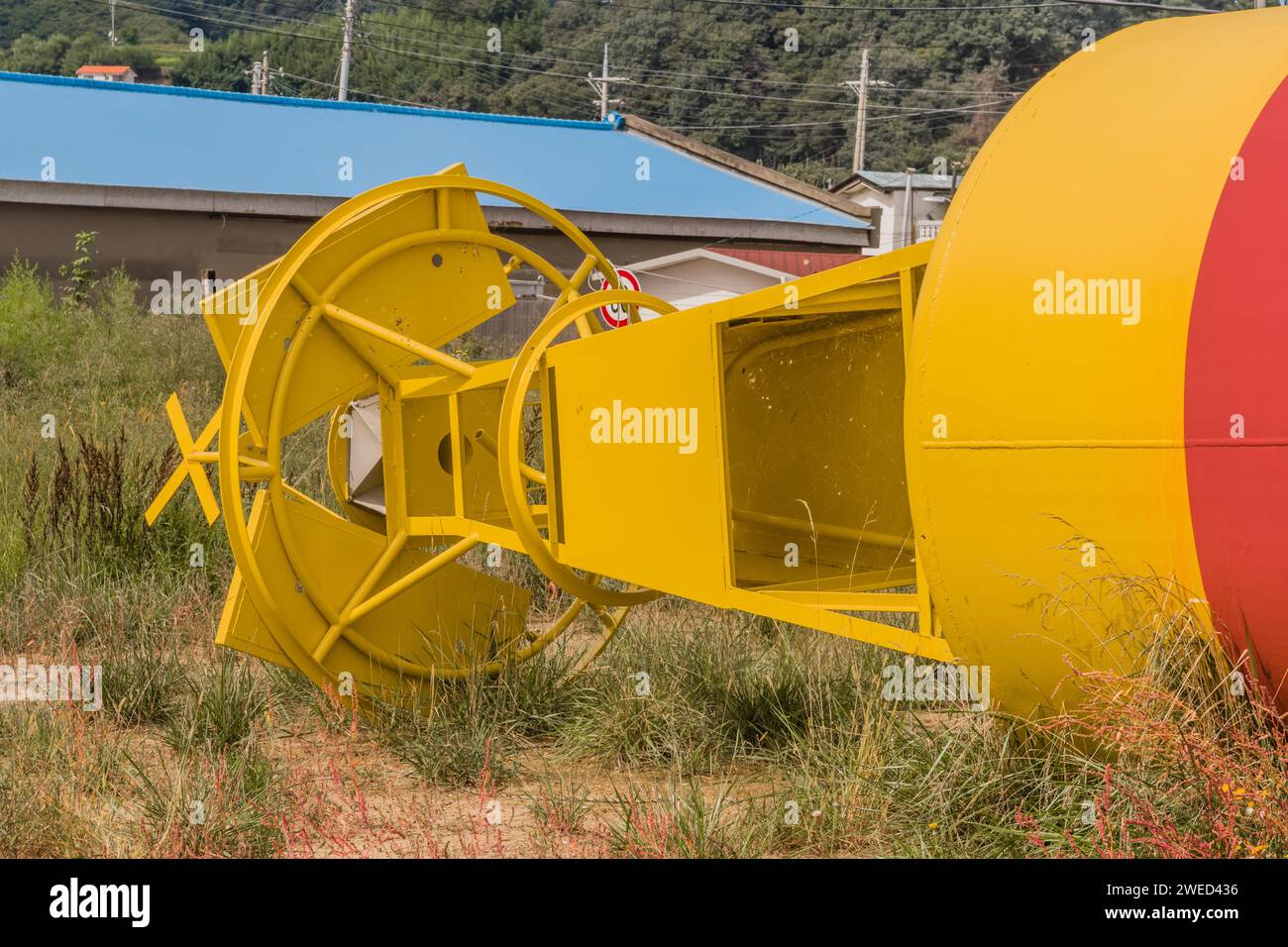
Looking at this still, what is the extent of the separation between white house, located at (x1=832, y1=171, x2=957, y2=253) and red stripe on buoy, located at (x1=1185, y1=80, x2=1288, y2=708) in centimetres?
2945

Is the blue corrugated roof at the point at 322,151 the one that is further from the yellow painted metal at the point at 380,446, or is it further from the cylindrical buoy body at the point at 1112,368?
the cylindrical buoy body at the point at 1112,368

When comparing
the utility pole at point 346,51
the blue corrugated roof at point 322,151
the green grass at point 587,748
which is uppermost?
the utility pole at point 346,51

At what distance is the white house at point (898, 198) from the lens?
35.2m

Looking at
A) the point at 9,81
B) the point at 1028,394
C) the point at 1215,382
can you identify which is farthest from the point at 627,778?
the point at 9,81

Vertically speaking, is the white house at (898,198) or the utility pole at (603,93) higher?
the utility pole at (603,93)

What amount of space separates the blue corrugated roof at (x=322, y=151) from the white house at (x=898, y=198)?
772 centimetres

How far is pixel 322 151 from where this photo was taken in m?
24.5

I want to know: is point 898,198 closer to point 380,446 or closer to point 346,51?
point 346,51

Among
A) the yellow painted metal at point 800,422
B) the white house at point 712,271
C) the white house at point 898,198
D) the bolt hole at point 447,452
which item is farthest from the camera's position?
the white house at point 898,198

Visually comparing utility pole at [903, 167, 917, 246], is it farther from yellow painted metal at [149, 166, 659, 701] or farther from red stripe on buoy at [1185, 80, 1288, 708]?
red stripe on buoy at [1185, 80, 1288, 708]

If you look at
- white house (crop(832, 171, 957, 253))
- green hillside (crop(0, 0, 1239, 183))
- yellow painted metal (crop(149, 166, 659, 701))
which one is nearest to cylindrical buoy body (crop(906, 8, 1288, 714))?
yellow painted metal (crop(149, 166, 659, 701))

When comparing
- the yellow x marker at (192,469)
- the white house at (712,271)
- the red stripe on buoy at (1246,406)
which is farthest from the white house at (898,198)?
the red stripe on buoy at (1246,406)

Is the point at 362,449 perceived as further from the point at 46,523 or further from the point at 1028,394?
the point at 1028,394

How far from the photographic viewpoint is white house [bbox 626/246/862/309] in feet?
79.3
